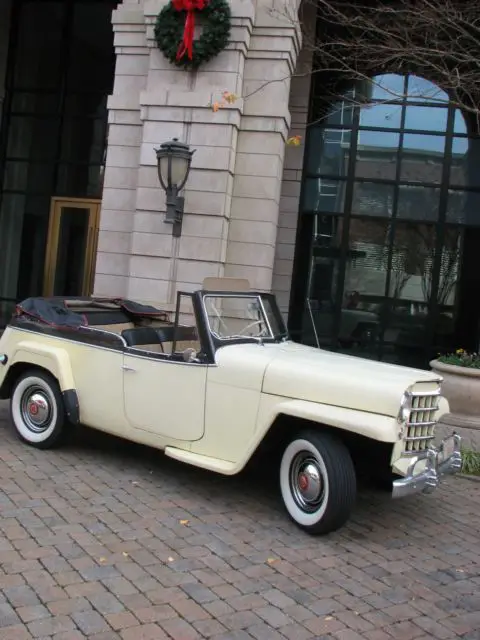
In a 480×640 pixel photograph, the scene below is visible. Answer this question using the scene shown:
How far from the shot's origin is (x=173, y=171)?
899 centimetres

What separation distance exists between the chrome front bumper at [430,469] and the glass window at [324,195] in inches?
302

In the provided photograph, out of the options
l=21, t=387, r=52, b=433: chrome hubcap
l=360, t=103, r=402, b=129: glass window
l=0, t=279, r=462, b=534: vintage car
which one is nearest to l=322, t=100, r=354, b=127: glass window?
l=360, t=103, r=402, b=129: glass window

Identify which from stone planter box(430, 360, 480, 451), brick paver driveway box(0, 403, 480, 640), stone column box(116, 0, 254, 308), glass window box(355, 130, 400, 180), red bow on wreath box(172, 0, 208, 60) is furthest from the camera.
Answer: glass window box(355, 130, 400, 180)

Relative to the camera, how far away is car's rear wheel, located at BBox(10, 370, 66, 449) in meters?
5.82

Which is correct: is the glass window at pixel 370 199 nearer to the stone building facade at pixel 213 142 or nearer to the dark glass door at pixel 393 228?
the dark glass door at pixel 393 228

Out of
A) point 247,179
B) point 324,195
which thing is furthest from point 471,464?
point 324,195

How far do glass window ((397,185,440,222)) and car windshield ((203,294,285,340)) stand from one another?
6.74 m

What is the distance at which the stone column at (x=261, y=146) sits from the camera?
31.1 ft

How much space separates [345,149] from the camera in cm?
1184

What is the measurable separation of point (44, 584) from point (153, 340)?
2.62 m

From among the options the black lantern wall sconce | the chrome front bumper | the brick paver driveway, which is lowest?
the brick paver driveway

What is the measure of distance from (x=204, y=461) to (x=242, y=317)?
1.31 metres

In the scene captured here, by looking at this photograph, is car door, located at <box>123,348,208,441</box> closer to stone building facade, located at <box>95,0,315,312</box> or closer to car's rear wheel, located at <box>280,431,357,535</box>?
car's rear wheel, located at <box>280,431,357,535</box>

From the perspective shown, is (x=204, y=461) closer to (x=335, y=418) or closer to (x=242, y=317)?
(x=335, y=418)
